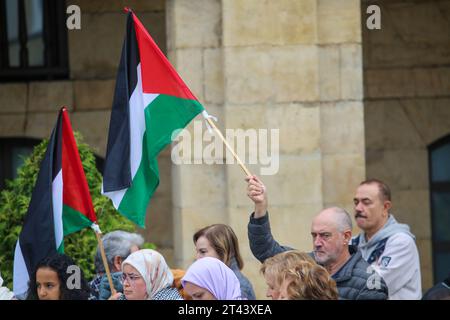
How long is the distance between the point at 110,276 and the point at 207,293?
4.95ft

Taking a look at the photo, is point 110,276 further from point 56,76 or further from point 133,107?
point 56,76

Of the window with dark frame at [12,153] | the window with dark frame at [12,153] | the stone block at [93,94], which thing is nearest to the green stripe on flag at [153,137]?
the stone block at [93,94]

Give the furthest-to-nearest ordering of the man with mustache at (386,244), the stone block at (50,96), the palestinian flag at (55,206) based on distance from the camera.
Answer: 1. the stone block at (50,96)
2. the palestinian flag at (55,206)
3. the man with mustache at (386,244)

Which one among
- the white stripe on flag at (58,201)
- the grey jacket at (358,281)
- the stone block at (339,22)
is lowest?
the grey jacket at (358,281)

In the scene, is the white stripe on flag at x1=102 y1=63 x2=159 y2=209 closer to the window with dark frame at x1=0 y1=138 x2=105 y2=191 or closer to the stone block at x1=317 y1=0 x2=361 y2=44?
the stone block at x1=317 y1=0 x2=361 y2=44

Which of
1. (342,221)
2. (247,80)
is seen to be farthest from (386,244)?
(247,80)

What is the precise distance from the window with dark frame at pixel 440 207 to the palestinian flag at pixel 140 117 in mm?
5337

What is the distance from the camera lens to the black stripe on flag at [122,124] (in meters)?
9.23

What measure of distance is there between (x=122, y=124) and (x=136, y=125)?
0.09m

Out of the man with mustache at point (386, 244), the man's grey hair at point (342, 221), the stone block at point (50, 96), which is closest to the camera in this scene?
the man's grey hair at point (342, 221)

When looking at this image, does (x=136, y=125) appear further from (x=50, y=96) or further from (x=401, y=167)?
(x=401, y=167)

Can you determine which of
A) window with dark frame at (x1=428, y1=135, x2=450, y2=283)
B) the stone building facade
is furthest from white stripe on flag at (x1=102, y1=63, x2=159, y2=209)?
window with dark frame at (x1=428, y1=135, x2=450, y2=283)

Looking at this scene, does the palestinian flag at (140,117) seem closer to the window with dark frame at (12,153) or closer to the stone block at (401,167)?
the window with dark frame at (12,153)
